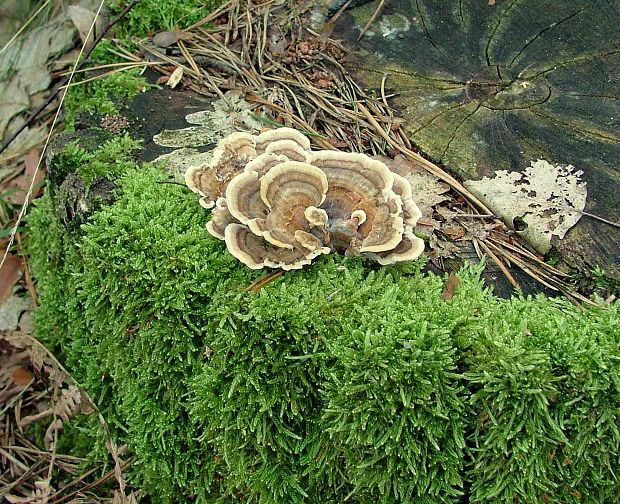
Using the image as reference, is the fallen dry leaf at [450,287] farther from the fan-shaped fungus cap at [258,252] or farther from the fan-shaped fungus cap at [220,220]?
the fan-shaped fungus cap at [220,220]

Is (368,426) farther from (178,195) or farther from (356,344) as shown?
(178,195)

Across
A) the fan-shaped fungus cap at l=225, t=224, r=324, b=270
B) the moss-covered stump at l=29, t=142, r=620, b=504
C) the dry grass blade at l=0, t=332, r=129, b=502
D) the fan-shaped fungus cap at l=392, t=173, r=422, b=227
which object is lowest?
the dry grass blade at l=0, t=332, r=129, b=502

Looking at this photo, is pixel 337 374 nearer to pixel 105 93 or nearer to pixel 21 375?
pixel 105 93

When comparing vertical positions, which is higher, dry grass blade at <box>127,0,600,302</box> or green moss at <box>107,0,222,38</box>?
green moss at <box>107,0,222,38</box>

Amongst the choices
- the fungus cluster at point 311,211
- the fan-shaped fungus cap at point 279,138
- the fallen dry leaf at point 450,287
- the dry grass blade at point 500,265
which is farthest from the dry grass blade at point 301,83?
the fungus cluster at point 311,211

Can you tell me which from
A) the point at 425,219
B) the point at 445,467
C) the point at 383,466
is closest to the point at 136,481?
the point at 383,466

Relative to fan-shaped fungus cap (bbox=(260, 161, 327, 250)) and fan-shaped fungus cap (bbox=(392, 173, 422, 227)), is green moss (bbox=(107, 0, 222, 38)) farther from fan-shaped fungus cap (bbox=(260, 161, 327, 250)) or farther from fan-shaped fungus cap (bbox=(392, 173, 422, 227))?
fan-shaped fungus cap (bbox=(392, 173, 422, 227))

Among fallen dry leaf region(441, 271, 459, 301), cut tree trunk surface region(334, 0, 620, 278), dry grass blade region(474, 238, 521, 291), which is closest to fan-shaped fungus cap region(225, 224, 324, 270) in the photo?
fallen dry leaf region(441, 271, 459, 301)
